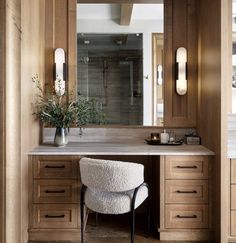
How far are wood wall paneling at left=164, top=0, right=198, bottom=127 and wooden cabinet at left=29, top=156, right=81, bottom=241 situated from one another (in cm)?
119

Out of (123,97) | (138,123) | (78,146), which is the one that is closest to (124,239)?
(78,146)

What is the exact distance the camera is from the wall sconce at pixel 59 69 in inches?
128

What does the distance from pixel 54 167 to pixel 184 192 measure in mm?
1122

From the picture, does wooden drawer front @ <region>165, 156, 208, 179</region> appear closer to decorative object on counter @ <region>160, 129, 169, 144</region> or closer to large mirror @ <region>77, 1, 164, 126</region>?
decorative object on counter @ <region>160, 129, 169, 144</region>

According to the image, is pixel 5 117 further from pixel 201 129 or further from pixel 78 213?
pixel 201 129

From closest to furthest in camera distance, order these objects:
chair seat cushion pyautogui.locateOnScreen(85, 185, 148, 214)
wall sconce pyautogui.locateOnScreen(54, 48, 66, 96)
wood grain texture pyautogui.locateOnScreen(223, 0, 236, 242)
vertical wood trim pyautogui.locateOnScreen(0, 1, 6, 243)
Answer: vertical wood trim pyautogui.locateOnScreen(0, 1, 6, 243) < chair seat cushion pyautogui.locateOnScreen(85, 185, 148, 214) < wood grain texture pyautogui.locateOnScreen(223, 0, 236, 242) < wall sconce pyautogui.locateOnScreen(54, 48, 66, 96)

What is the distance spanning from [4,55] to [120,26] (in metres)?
1.50

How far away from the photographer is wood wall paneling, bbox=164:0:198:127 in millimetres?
3283

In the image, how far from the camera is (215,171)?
2.62 m

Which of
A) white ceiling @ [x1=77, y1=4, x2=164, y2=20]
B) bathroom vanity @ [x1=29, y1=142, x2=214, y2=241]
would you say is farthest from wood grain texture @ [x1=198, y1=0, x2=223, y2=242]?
white ceiling @ [x1=77, y1=4, x2=164, y2=20]

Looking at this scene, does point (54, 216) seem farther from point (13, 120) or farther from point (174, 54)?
point (174, 54)

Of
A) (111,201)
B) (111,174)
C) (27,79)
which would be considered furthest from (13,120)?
(111,201)

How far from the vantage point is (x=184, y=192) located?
2.69m

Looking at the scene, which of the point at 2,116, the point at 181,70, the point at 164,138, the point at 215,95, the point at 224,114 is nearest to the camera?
the point at 2,116
